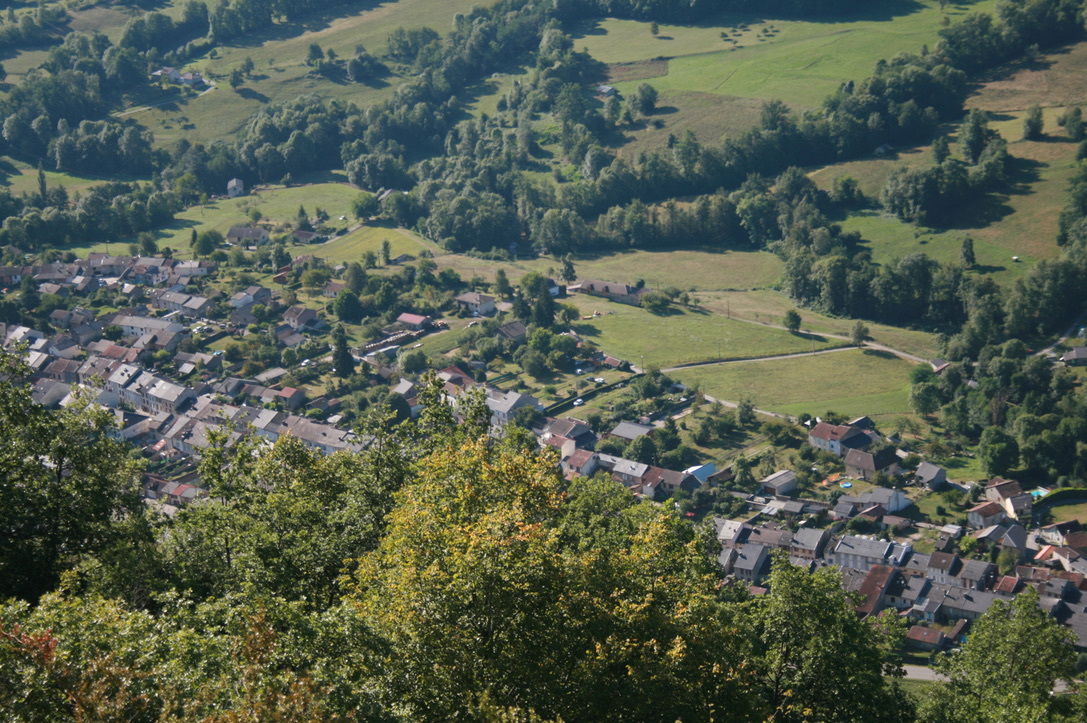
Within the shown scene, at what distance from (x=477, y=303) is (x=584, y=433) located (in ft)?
104

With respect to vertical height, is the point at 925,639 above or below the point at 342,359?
below

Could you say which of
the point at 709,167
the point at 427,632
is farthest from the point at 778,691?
the point at 709,167

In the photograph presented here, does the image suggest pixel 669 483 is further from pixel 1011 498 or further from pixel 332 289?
pixel 332 289

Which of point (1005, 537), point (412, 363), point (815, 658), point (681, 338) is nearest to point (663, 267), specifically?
point (681, 338)

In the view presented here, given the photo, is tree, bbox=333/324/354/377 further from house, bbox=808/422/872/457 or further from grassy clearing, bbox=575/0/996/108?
grassy clearing, bbox=575/0/996/108

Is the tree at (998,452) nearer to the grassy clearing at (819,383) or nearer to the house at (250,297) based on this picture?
the grassy clearing at (819,383)

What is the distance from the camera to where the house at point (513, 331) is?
10712 centimetres

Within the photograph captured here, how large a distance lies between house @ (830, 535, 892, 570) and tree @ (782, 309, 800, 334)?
39.2 meters

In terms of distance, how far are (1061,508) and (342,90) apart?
131m

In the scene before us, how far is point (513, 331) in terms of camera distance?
107938 millimetres

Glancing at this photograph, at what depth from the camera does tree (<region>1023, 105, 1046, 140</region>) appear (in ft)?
418

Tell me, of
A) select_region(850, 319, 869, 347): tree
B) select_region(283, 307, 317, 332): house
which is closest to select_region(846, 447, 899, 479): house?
select_region(850, 319, 869, 347): tree

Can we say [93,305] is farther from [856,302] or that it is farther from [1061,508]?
[1061,508]

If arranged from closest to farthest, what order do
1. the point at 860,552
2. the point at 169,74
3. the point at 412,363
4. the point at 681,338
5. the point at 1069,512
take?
1. the point at 860,552
2. the point at 1069,512
3. the point at 412,363
4. the point at 681,338
5. the point at 169,74
